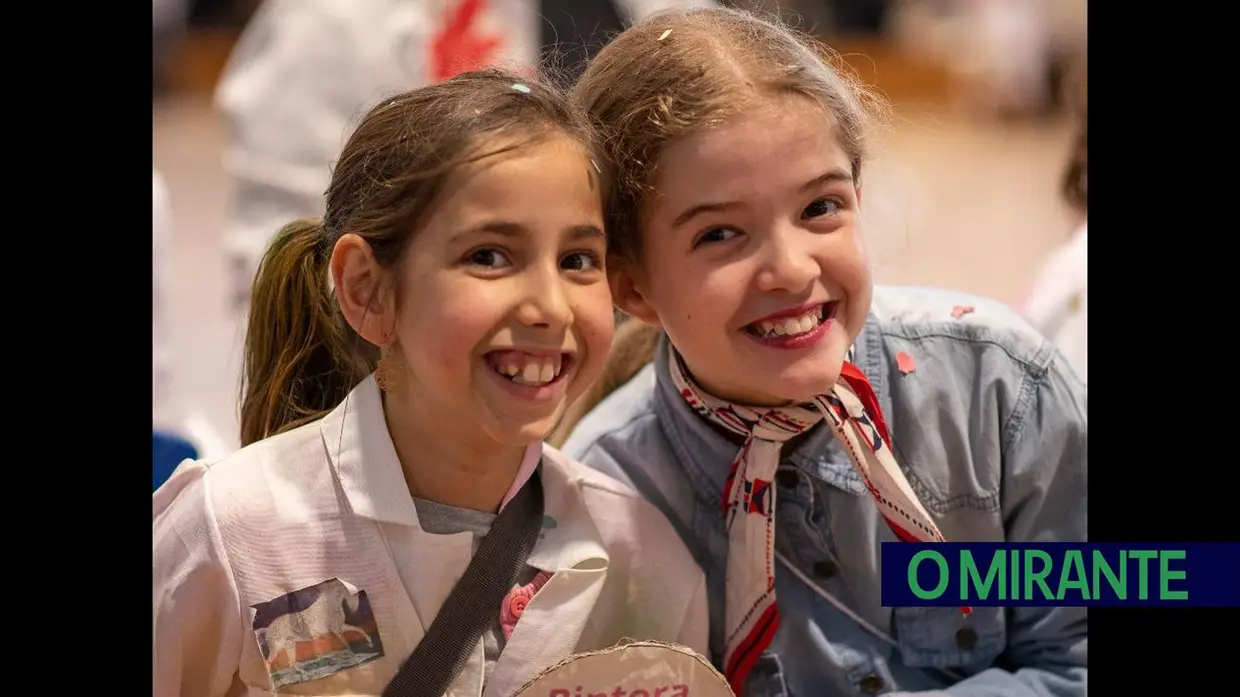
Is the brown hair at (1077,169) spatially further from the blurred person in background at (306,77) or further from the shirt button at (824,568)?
the shirt button at (824,568)

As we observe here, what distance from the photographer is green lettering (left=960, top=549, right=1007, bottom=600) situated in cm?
122

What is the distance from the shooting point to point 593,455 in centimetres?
130

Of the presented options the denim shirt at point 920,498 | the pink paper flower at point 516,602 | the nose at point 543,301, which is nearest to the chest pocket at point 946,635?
the denim shirt at point 920,498

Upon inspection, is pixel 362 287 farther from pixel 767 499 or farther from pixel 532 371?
pixel 767 499

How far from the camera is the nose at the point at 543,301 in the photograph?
1033 millimetres

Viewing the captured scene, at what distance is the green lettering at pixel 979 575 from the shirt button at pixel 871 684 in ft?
0.34

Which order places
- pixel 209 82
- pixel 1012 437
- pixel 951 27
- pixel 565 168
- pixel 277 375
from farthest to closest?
1. pixel 951 27
2. pixel 209 82
3. pixel 1012 437
4. pixel 277 375
5. pixel 565 168

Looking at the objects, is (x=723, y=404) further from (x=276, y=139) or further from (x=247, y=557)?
(x=276, y=139)

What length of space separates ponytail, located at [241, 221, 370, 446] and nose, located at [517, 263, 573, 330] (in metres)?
0.20

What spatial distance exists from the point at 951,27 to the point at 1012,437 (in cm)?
58

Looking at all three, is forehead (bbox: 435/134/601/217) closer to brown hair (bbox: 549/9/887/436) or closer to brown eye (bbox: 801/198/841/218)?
brown hair (bbox: 549/9/887/436)

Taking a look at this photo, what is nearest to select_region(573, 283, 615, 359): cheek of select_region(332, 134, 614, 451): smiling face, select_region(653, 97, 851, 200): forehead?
select_region(332, 134, 614, 451): smiling face
